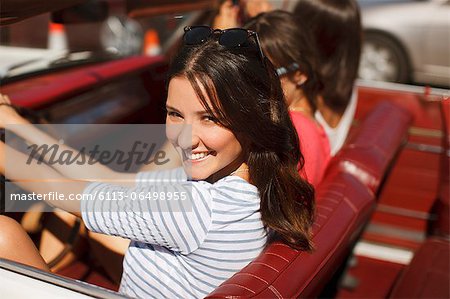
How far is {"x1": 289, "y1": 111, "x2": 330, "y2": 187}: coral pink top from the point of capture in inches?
82.0

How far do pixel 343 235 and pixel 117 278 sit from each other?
0.78m

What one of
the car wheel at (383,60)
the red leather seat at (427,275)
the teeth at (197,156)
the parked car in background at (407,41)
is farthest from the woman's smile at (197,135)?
the car wheel at (383,60)

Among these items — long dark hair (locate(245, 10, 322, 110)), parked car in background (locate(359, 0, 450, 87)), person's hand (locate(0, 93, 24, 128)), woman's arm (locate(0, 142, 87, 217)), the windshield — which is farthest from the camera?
parked car in background (locate(359, 0, 450, 87))

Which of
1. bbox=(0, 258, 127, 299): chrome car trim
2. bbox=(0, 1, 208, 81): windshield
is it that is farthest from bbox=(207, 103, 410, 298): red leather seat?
bbox=(0, 1, 208, 81): windshield

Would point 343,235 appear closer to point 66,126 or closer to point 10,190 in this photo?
point 10,190

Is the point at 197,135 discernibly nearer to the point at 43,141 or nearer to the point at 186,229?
the point at 186,229

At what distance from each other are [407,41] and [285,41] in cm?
479

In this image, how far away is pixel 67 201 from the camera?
1.67 meters

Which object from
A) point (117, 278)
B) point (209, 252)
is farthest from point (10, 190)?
point (209, 252)

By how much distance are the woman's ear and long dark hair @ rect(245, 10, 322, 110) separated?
10 mm

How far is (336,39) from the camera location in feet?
8.79

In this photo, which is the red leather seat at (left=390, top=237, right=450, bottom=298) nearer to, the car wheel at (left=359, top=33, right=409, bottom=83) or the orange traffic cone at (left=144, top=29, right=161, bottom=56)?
the car wheel at (left=359, top=33, right=409, bottom=83)

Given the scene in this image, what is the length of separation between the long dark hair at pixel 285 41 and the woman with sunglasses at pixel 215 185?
22.2 inches

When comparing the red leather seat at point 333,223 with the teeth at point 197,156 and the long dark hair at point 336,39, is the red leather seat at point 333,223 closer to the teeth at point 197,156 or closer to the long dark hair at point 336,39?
the long dark hair at point 336,39
